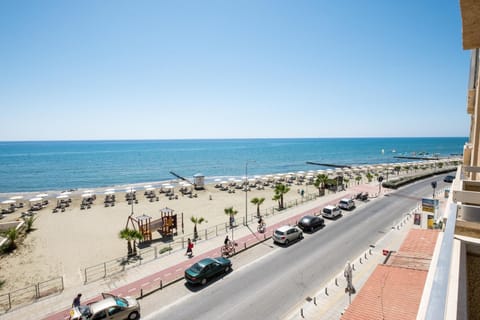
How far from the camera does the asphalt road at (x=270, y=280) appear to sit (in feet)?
42.6

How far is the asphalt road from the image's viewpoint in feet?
42.6

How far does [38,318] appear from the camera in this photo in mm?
12703

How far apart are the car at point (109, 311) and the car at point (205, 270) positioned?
131 inches

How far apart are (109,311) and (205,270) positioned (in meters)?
5.42

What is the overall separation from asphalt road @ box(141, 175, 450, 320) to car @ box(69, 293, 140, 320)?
783 mm

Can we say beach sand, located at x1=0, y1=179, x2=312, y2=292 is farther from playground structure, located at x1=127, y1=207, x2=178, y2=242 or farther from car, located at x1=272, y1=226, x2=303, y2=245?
car, located at x1=272, y1=226, x2=303, y2=245

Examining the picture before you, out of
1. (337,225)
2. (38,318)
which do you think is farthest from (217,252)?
(337,225)

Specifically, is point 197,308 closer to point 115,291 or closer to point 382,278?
point 115,291

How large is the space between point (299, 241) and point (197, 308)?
11.1m

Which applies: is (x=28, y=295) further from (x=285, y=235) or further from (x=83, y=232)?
(x=285, y=235)

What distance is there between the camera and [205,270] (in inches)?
611

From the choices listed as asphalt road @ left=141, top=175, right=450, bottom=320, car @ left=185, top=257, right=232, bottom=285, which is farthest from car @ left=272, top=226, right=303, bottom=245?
car @ left=185, top=257, right=232, bottom=285

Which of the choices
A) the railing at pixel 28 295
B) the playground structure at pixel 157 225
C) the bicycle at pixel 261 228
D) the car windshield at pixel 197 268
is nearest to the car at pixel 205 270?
the car windshield at pixel 197 268

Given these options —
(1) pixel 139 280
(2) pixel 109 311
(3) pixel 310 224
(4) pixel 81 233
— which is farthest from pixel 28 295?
(3) pixel 310 224
